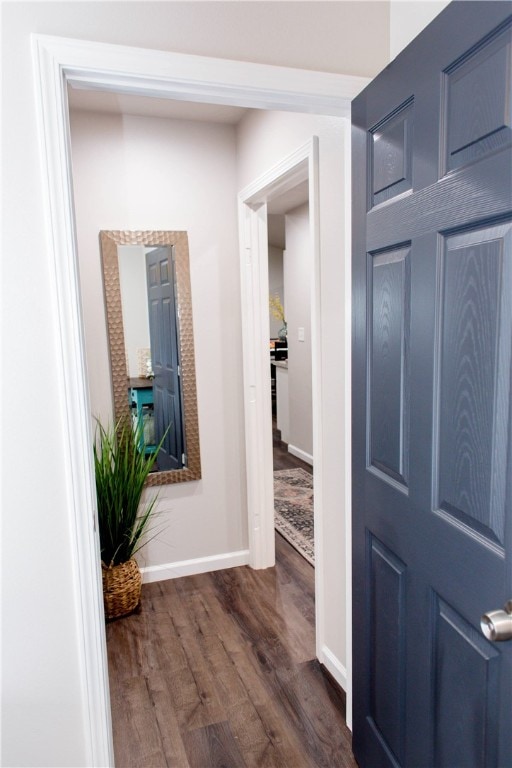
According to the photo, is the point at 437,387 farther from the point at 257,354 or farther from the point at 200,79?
the point at 257,354

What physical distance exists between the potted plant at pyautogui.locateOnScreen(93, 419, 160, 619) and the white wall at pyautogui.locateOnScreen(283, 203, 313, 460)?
2.53m

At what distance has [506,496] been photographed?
3.13 feet

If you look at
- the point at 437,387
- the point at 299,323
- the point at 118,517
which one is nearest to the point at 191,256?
the point at 118,517

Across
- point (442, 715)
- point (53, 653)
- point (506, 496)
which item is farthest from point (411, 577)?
point (53, 653)

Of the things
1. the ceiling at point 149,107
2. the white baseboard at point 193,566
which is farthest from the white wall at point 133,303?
the white baseboard at point 193,566

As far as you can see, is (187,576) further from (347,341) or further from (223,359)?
(347,341)

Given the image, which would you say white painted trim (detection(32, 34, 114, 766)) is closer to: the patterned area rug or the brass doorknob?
the brass doorknob

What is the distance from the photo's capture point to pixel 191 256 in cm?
282

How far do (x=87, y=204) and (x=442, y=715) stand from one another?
254 cm

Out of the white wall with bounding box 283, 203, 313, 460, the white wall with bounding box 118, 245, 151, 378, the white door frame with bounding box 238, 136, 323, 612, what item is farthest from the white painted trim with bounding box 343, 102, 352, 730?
the white wall with bounding box 283, 203, 313, 460

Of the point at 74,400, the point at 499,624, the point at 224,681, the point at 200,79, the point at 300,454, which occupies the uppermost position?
the point at 200,79

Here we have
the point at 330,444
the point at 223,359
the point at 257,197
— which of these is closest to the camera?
the point at 330,444

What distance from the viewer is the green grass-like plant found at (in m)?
2.41

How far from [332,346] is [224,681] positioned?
141cm
